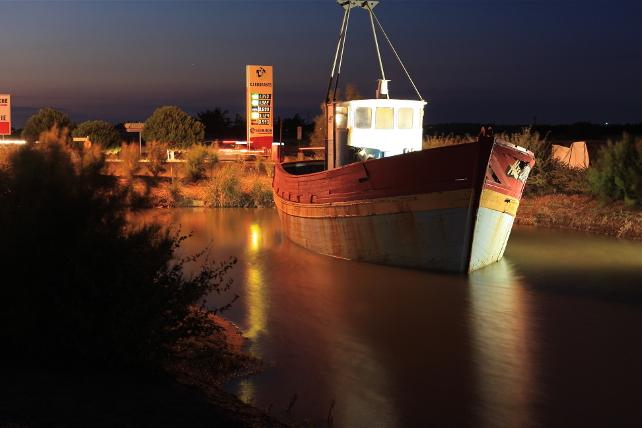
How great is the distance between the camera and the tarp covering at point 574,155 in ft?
97.0

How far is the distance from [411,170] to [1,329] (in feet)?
30.7

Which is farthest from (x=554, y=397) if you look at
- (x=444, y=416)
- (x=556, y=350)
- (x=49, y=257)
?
(x=49, y=257)

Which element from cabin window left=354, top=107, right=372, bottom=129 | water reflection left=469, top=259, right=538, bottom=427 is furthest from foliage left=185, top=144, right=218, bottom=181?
water reflection left=469, top=259, right=538, bottom=427

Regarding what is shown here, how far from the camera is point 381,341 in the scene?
10219 mm

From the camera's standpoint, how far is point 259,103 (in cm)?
4194

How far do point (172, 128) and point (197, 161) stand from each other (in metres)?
15.9

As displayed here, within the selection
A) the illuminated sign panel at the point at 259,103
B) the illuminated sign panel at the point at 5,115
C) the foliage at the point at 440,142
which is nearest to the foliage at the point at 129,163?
the foliage at the point at 440,142

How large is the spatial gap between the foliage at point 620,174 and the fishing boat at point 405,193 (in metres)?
8.40

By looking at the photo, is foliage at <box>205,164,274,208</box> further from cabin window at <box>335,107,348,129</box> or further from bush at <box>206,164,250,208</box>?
cabin window at <box>335,107,348,129</box>

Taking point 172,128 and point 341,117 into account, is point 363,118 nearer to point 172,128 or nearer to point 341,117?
point 341,117

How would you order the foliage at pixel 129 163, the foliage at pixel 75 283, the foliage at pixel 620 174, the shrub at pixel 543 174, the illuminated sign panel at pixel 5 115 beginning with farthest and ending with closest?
1. the illuminated sign panel at pixel 5 115
2. the shrub at pixel 543 174
3. the foliage at pixel 620 174
4. the foliage at pixel 129 163
5. the foliage at pixel 75 283

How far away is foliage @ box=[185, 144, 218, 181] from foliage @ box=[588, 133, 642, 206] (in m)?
18.2

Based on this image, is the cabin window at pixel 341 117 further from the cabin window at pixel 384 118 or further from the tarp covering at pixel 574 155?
the tarp covering at pixel 574 155

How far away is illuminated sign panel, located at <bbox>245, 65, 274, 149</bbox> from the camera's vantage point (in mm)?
41406
